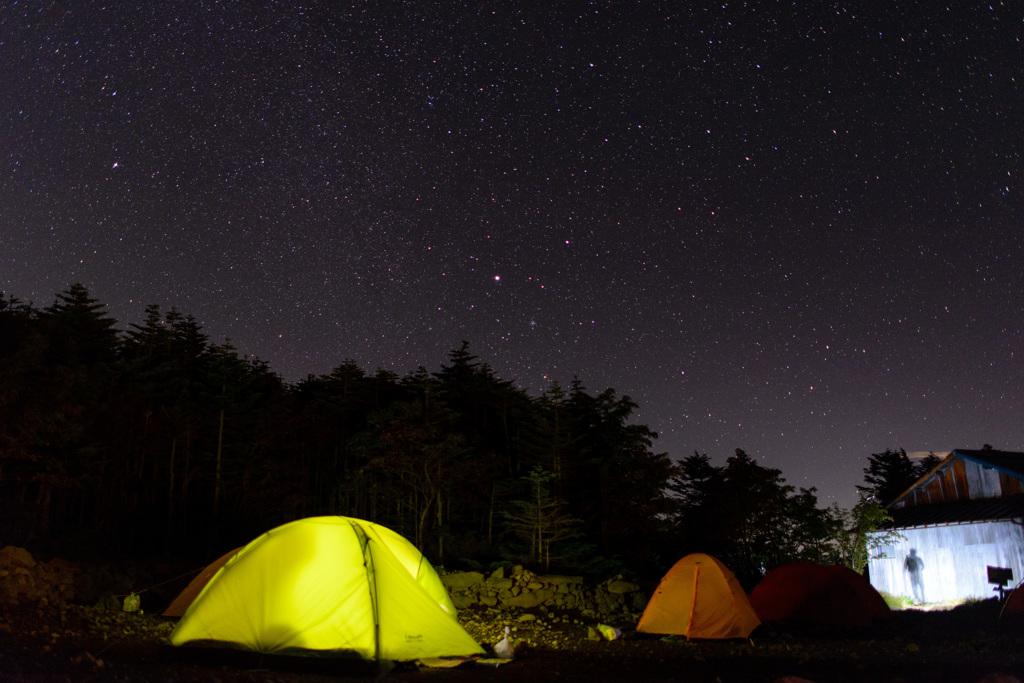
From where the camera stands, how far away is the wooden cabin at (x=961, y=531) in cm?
1991

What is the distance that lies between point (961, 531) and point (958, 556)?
770mm

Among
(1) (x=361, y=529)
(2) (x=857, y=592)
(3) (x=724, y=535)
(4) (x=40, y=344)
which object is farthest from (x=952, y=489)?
(4) (x=40, y=344)

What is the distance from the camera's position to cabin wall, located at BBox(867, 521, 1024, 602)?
1980cm

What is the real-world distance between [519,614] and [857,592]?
8.10 meters

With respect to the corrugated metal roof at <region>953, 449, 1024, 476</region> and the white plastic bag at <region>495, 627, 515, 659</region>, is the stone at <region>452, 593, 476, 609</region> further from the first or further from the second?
the corrugated metal roof at <region>953, 449, 1024, 476</region>

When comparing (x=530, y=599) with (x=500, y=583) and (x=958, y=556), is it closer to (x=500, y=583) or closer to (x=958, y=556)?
(x=500, y=583)

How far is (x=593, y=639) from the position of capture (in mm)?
13539

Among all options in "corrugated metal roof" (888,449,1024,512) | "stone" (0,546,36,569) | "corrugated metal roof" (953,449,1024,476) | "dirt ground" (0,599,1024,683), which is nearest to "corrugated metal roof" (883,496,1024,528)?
"corrugated metal roof" (888,449,1024,512)

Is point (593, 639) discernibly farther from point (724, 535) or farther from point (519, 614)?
point (724, 535)

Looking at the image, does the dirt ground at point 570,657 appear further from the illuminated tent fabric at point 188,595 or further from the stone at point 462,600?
the stone at point 462,600

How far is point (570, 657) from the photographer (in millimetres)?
11211

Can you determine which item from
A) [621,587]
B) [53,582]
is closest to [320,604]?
[53,582]

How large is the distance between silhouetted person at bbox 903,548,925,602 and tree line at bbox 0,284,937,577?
1697mm

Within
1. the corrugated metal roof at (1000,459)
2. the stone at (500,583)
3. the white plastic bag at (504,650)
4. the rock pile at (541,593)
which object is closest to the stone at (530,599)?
the rock pile at (541,593)
